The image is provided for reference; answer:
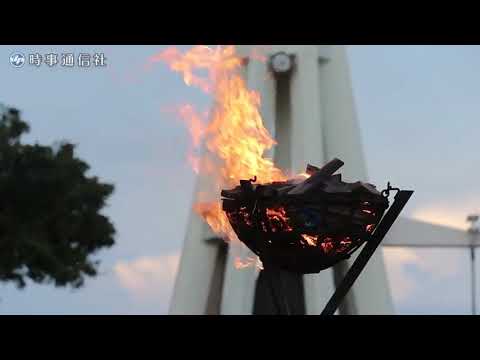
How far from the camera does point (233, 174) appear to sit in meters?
6.27

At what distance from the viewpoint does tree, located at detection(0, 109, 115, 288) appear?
1691cm

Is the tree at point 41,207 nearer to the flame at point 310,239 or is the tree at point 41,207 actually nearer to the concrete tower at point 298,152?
the concrete tower at point 298,152

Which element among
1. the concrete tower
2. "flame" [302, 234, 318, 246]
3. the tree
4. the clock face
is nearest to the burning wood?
"flame" [302, 234, 318, 246]

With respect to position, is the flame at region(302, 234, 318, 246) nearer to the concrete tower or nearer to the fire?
the fire

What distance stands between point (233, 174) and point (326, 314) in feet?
4.05

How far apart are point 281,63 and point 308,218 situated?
44.3 feet

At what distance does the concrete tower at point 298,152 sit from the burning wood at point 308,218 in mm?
11166

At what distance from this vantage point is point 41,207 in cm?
1716

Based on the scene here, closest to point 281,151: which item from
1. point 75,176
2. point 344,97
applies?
point 344,97

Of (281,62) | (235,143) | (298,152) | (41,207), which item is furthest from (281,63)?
(235,143)

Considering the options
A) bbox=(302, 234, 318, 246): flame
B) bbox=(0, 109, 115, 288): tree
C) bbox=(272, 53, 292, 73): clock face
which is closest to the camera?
bbox=(302, 234, 318, 246): flame

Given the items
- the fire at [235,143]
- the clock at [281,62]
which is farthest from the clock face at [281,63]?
the fire at [235,143]

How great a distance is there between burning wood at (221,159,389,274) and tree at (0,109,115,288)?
1193 cm

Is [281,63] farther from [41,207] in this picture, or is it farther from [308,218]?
[308,218]
